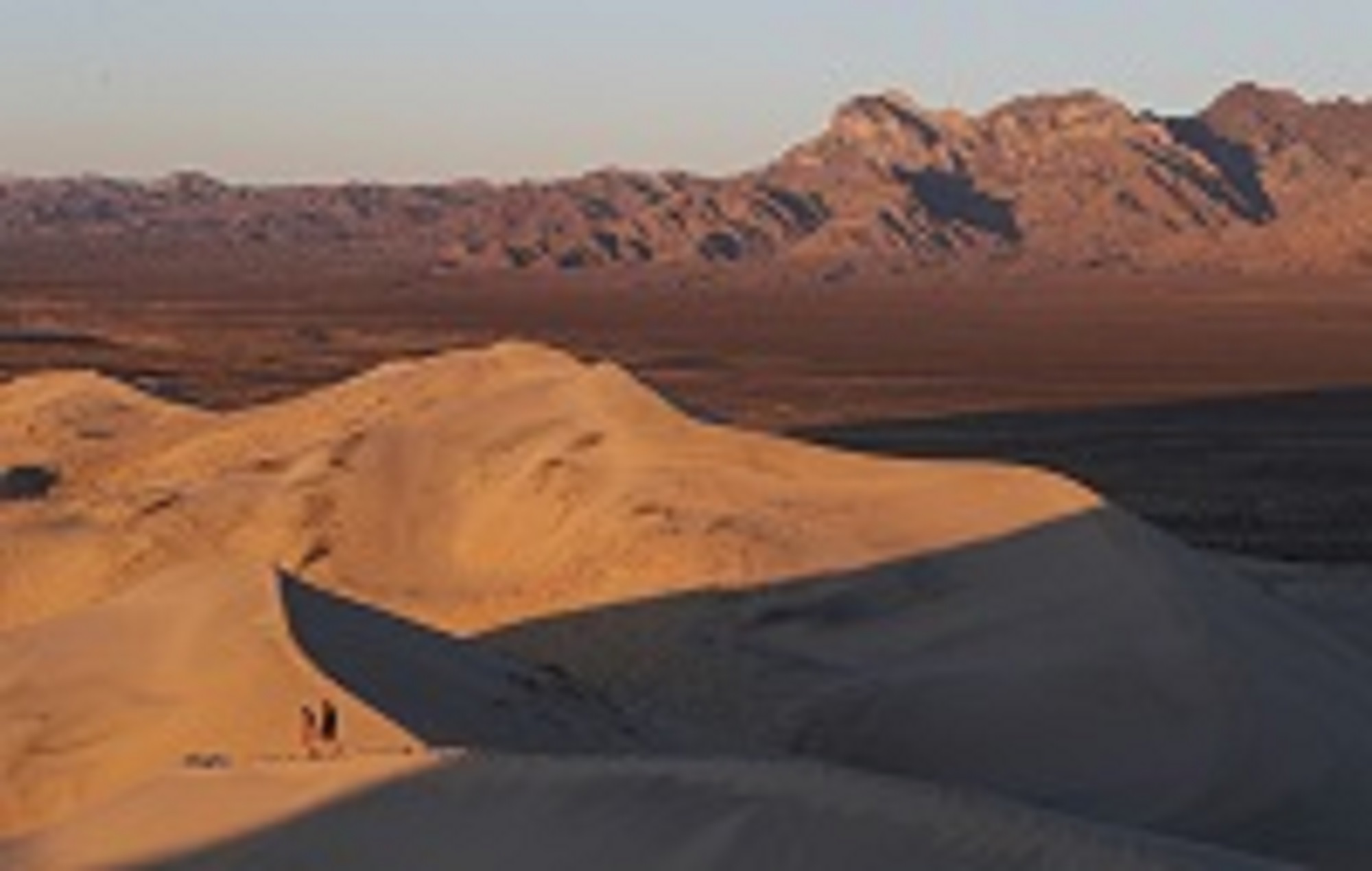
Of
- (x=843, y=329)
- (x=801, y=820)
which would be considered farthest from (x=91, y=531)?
(x=843, y=329)

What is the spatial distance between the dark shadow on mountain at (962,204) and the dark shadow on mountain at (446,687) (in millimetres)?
115713

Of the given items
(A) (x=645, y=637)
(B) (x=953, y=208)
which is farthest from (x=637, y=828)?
(B) (x=953, y=208)

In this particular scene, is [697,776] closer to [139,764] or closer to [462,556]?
[139,764]

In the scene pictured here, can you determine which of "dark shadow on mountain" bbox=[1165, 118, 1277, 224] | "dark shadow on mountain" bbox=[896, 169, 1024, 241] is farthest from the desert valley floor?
"dark shadow on mountain" bbox=[1165, 118, 1277, 224]

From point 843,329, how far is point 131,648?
5165 cm

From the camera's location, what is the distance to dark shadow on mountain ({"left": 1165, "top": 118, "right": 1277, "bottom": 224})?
137m

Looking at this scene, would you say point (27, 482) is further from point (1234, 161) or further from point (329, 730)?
point (1234, 161)

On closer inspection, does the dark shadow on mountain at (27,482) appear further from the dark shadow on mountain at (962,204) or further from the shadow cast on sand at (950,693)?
the dark shadow on mountain at (962,204)

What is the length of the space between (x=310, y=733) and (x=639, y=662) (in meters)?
4.64

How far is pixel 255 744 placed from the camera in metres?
9.91

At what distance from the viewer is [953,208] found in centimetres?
13138

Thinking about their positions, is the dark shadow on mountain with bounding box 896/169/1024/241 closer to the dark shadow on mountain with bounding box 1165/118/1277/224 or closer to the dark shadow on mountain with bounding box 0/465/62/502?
the dark shadow on mountain with bounding box 1165/118/1277/224

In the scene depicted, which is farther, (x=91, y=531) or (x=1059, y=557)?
(x=91, y=531)

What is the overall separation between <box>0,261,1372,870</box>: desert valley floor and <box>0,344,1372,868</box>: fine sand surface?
29 millimetres
